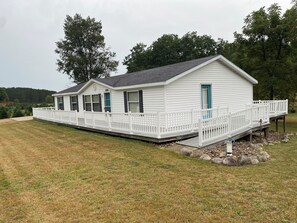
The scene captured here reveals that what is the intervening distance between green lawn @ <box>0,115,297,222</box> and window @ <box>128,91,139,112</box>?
4836 mm

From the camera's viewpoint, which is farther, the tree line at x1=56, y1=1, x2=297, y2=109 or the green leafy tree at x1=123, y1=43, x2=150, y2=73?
the green leafy tree at x1=123, y1=43, x2=150, y2=73

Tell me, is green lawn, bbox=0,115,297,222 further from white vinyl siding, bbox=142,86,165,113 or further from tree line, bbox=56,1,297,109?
tree line, bbox=56,1,297,109

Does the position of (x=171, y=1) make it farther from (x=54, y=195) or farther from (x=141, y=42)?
(x=141, y=42)

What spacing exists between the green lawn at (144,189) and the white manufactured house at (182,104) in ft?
6.03

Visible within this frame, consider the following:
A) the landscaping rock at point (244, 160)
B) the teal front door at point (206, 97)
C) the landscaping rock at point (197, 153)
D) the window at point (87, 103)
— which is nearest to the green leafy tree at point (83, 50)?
the window at point (87, 103)

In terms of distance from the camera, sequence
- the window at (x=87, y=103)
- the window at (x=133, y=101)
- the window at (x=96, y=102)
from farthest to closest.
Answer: the window at (x=87, y=103) < the window at (x=96, y=102) < the window at (x=133, y=101)

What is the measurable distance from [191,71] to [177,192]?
25.0ft

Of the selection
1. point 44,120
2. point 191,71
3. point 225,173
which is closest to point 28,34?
point 44,120

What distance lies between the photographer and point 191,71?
11.4 meters

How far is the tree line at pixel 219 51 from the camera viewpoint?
1872 cm

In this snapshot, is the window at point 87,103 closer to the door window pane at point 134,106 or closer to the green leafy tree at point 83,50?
the door window pane at point 134,106

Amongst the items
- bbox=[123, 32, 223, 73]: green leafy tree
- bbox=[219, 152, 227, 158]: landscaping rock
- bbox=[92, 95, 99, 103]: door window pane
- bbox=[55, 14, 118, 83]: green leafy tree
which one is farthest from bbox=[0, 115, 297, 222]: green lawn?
bbox=[123, 32, 223, 73]: green leafy tree

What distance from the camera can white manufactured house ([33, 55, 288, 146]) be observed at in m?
9.52

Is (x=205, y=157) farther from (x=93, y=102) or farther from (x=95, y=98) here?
(x=93, y=102)
